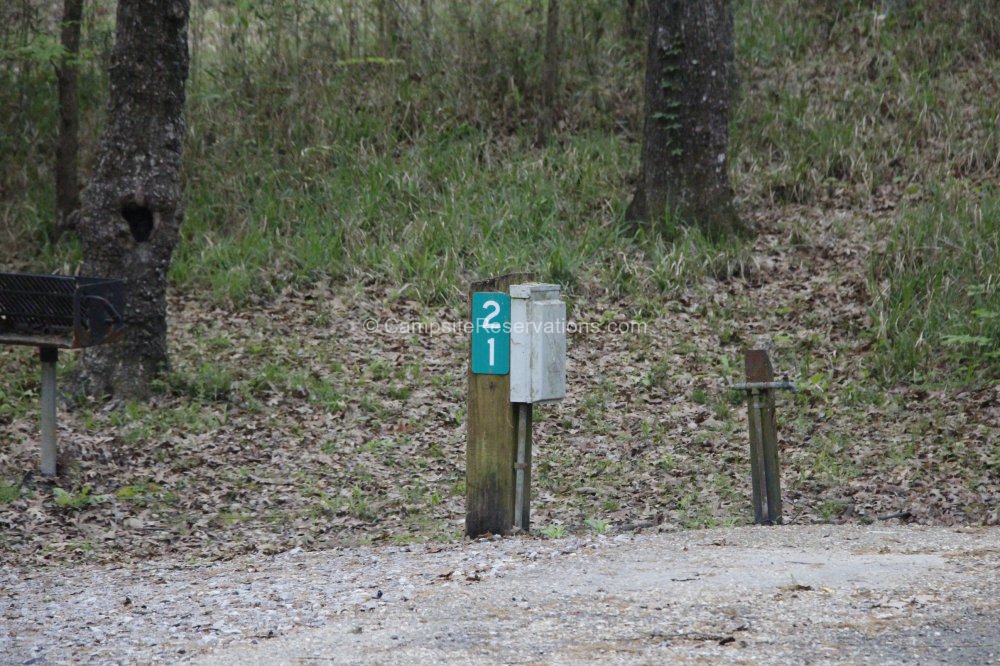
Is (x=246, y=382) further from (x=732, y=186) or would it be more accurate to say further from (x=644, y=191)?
(x=732, y=186)

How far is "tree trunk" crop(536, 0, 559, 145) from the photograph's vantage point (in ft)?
50.3

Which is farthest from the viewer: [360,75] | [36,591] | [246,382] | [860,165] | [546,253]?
[360,75]

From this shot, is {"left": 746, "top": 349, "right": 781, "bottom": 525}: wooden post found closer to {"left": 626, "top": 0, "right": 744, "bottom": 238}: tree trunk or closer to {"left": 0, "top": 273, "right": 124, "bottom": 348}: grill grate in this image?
{"left": 0, "top": 273, "right": 124, "bottom": 348}: grill grate

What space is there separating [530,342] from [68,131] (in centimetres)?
994

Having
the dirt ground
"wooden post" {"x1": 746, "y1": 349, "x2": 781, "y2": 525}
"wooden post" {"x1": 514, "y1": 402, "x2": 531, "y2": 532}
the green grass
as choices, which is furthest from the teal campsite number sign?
the green grass

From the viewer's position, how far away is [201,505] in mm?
7754

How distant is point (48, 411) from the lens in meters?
7.73

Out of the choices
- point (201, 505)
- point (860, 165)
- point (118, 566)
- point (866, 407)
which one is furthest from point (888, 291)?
point (118, 566)

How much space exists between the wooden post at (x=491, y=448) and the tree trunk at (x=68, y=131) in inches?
372

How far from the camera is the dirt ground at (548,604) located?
4367mm

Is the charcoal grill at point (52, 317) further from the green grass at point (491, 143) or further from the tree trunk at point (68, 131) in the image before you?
the tree trunk at point (68, 131)

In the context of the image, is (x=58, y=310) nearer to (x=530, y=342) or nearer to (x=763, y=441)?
(x=530, y=342)

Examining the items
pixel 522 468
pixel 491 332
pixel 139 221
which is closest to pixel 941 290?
pixel 522 468

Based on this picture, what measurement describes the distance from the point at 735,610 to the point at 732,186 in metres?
9.74
